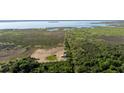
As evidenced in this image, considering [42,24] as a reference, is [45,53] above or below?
below

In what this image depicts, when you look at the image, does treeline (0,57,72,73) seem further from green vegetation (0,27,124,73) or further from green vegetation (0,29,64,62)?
green vegetation (0,29,64,62)

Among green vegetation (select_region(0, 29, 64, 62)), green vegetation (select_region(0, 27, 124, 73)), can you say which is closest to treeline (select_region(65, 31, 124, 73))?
green vegetation (select_region(0, 27, 124, 73))

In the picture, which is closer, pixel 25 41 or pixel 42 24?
pixel 25 41

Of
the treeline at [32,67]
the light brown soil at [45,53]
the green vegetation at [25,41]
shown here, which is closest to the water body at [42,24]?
the green vegetation at [25,41]

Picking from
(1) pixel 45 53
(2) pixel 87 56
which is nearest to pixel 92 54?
(2) pixel 87 56

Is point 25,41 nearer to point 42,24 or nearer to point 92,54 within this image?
point 42,24

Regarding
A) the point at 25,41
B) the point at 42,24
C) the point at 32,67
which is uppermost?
the point at 42,24

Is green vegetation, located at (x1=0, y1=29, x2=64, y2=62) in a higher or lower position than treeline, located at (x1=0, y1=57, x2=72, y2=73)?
higher

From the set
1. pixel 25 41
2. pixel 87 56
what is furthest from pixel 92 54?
pixel 25 41

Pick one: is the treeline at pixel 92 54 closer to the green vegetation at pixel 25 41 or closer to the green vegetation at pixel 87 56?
the green vegetation at pixel 87 56

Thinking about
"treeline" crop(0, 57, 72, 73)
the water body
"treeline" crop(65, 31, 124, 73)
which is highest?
the water body

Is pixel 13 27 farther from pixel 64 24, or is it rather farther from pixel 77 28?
pixel 77 28
